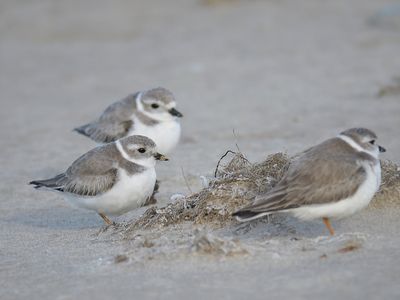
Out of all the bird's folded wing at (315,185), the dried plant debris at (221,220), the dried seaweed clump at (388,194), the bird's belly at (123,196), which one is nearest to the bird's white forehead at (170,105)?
the bird's belly at (123,196)

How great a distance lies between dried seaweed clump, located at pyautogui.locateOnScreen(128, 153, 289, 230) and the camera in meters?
6.50

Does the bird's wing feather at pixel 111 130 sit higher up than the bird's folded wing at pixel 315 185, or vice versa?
the bird's folded wing at pixel 315 185

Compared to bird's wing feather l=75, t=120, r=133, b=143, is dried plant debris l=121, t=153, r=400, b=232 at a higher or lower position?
higher

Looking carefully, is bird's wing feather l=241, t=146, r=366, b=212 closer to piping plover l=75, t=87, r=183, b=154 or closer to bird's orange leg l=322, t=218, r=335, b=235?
bird's orange leg l=322, t=218, r=335, b=235

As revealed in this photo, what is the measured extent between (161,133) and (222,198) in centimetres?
285

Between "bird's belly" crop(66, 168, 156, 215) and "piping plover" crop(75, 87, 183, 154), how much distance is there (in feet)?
6.14

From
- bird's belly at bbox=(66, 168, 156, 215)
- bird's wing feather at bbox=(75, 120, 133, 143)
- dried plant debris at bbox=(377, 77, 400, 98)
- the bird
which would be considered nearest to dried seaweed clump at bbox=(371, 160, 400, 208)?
the bird

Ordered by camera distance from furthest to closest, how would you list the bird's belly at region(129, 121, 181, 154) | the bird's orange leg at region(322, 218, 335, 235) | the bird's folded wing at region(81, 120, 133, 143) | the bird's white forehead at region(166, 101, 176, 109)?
the bird's white forehead at region(166, 101, 176, 109) < the bird's folded wing at region(81, 120, 133, 143) < the bird's belly at region(129, 121, 181, 154) < the bird's orange leg at region(322, 218, 335, 235)

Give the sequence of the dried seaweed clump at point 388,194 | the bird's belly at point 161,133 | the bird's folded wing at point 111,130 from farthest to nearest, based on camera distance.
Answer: the bird's folded wing at point 111,130 → the bird's belly at point 161,133 → the dried seaweed clump at point 388,194

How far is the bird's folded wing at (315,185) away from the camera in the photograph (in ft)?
19.1

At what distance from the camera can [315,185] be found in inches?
232

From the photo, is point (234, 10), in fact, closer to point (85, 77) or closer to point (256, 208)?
point (85, 77)

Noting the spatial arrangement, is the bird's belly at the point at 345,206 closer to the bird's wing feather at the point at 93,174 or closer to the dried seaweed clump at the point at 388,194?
the dried seaweed clump at the point at 388,194

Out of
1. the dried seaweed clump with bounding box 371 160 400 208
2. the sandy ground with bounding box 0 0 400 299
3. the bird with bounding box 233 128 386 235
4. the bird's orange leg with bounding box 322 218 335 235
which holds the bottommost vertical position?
the sandy ground with bounding box 0 0 400 299
